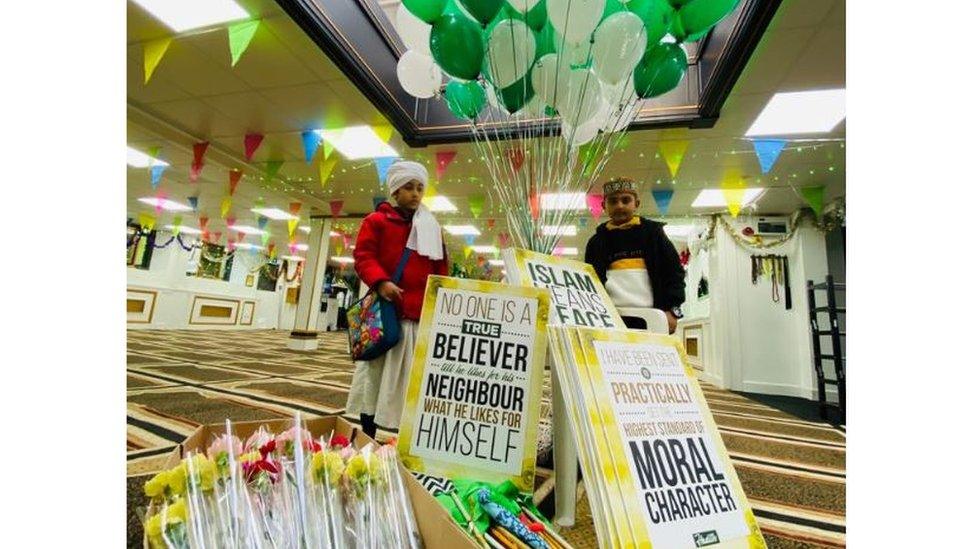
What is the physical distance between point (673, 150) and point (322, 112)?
3.29m

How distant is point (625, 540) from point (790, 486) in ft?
4.30

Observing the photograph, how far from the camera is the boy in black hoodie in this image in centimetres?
155

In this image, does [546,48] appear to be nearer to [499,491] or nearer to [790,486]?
[499,491]

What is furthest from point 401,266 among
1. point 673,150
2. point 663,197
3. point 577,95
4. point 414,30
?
point 663,197

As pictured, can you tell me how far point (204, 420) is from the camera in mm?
1920

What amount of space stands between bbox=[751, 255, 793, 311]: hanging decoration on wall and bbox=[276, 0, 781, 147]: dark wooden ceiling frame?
2919 millimetres

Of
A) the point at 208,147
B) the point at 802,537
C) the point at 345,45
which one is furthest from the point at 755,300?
the point at 208,147

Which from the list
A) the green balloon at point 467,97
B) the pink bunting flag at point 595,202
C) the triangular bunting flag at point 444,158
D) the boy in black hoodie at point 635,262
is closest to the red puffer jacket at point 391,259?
the green balloon at point 467,97

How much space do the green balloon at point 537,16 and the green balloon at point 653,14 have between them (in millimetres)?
294

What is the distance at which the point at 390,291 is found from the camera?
1437 mm

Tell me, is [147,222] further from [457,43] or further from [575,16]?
[575,16]

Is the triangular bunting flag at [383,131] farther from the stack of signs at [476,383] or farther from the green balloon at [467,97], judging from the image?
the stack of signs at [476,383]

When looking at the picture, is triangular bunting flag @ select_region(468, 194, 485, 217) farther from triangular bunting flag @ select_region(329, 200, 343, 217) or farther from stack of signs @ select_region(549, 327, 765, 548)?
stack of signs @ select_region(549, 327, 765, 548)

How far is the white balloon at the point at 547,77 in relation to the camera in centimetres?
130
